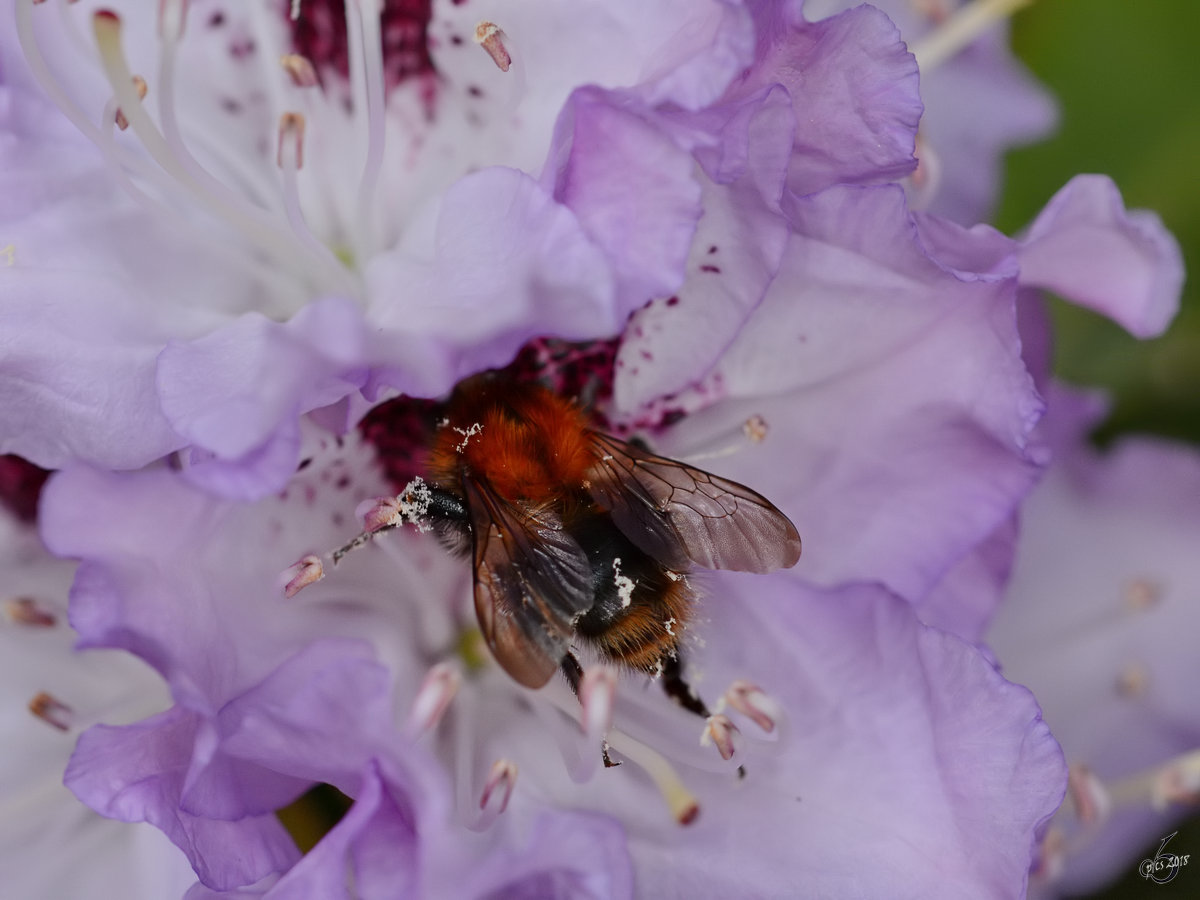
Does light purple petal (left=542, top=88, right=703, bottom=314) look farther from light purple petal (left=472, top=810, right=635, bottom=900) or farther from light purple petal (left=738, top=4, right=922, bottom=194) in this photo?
light purple petal (left=472, top=810, right=635, bottom=900)

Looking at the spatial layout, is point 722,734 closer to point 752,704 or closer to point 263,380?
point 752,704

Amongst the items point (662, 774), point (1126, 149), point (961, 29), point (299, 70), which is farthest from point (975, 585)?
point (1126, 149)

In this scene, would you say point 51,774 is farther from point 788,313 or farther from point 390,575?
point 788,313

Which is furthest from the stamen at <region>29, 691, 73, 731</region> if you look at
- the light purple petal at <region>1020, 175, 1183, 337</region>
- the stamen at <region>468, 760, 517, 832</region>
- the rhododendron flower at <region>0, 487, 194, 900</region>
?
the light purple petal at <region>1020, 175, 1183, 337</region>

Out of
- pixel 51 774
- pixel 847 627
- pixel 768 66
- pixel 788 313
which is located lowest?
pixel 51 774

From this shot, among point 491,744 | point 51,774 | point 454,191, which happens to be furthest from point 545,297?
point 51,774

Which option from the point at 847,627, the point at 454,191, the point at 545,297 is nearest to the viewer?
the point at 545,297

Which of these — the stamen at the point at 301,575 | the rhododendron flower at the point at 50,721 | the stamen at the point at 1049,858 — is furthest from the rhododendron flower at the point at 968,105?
the rhododendron flower at the point at 50,721
